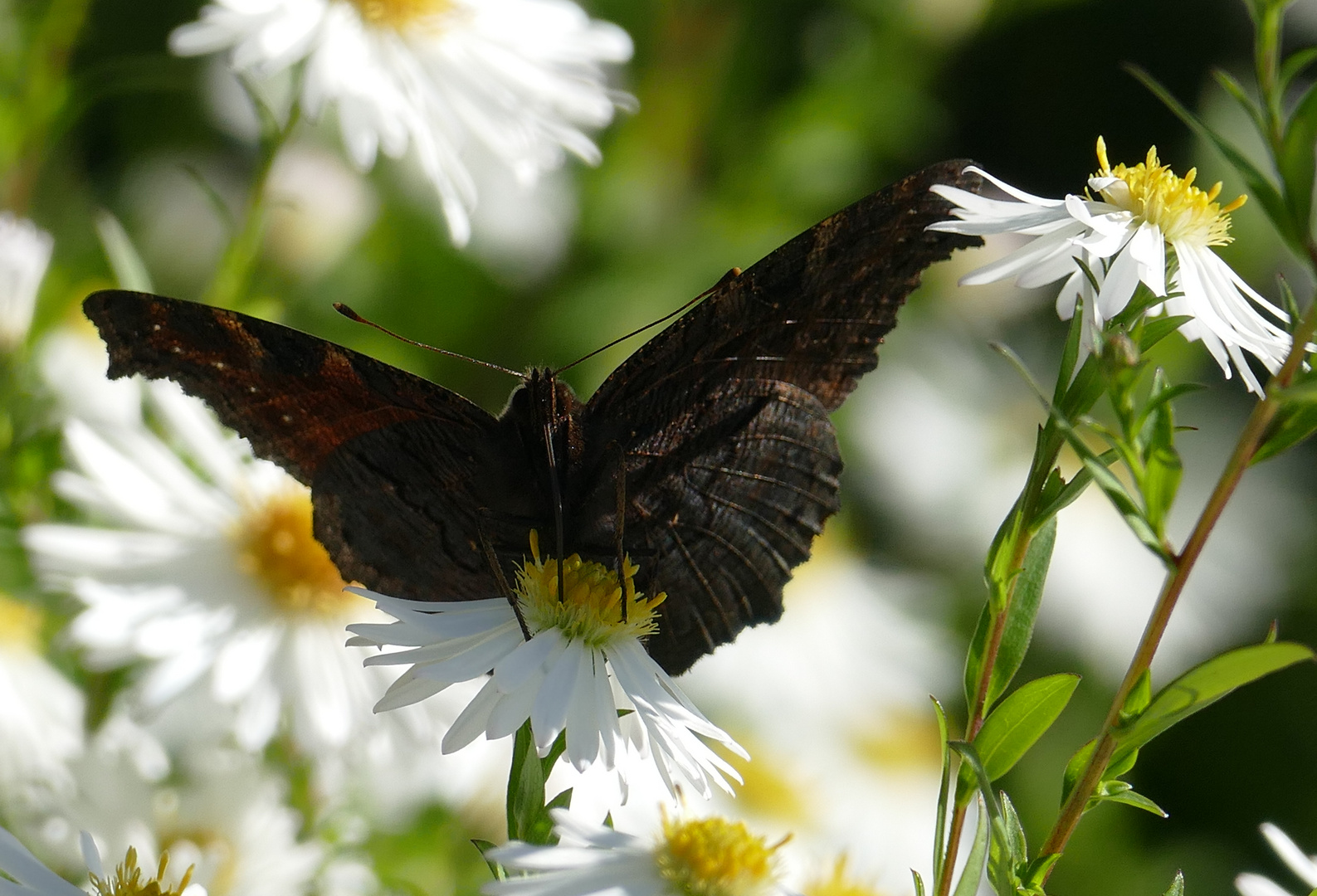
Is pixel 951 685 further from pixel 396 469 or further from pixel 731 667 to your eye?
pixel 396 469

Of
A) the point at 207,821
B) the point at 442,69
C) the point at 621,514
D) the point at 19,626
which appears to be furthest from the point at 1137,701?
the point at 19,626

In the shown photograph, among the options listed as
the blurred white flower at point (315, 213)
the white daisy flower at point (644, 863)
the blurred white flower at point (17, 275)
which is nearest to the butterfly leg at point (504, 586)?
the white daisy flower at point (644, 863)

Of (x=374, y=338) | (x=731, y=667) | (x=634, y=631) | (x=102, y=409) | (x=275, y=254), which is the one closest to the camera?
(x=634, y=631)

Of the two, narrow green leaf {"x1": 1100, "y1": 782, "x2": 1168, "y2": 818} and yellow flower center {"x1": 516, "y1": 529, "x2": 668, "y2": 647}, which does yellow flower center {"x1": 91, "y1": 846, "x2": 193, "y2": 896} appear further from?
narrow green leaf {"x1": 1100, "y1": 782, "x2": 1168, "y2": 818}

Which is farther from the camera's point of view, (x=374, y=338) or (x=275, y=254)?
(x=374, y=338)

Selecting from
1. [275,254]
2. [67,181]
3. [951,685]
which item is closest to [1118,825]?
[951,685]

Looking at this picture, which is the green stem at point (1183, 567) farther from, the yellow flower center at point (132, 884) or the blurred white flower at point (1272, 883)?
the yellow flower center at point (132, 884)
